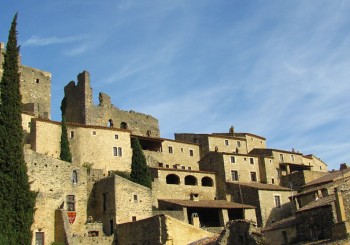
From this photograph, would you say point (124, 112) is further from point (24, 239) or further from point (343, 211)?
point (343, 211)

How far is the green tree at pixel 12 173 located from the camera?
40.7m

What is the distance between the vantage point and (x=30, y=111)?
244ft

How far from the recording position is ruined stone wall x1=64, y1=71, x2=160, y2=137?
78.5 meters

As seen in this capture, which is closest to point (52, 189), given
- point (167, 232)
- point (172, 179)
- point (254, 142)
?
point (167, 232)

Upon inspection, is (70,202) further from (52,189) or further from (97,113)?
(97,113)

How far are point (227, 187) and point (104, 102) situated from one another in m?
23.5

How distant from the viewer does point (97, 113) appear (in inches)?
3118

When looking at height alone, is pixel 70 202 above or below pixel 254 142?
below

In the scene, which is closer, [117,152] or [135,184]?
[135,184]

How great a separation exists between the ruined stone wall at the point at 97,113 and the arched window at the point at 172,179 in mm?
14807

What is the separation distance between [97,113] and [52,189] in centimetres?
2957

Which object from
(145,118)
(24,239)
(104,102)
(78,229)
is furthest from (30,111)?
(24,239)

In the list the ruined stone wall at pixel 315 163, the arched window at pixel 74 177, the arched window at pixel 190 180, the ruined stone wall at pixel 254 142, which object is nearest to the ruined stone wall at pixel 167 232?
the arched window at pixel 74 177

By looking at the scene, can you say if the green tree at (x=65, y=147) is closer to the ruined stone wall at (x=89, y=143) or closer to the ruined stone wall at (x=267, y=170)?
the ruined stone wall at (x=89, y=143)
